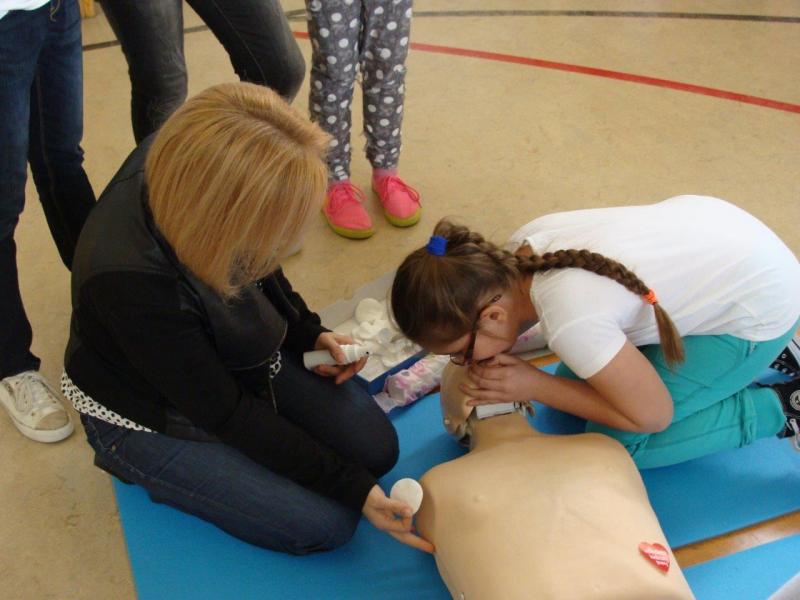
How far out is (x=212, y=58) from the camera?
8.66 ft

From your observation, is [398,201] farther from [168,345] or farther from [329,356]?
[168,345]

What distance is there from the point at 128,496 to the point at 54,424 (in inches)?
9.7

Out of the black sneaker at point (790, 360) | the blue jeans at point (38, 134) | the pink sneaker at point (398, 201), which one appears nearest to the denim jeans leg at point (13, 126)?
the blue jeans at point (38, 134)

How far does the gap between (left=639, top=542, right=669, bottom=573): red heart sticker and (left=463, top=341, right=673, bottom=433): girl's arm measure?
177 mm

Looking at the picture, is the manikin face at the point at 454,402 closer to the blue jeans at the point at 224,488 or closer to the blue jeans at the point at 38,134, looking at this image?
the blue jeans at the point at 224,488

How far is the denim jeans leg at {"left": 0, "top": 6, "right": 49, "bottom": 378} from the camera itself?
111 cm

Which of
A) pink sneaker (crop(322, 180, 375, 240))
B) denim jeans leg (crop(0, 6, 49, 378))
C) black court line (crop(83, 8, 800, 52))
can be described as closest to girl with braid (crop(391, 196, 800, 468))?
denim jeans leg (crop(0, 6, 49, 378))

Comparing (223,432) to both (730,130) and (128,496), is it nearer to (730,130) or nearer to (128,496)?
(128,496)

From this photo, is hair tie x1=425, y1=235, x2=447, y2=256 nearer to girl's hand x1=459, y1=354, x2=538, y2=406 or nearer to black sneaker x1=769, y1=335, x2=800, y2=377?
girl's hand x1=459, y1=354, x2=538, y2=406

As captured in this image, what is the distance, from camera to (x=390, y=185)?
6.43ft

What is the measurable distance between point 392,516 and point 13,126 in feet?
2.68

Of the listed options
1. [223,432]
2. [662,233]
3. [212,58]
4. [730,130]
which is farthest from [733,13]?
[223,432]

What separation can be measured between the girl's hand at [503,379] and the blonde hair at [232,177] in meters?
0.41

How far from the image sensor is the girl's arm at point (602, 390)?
1080mm
